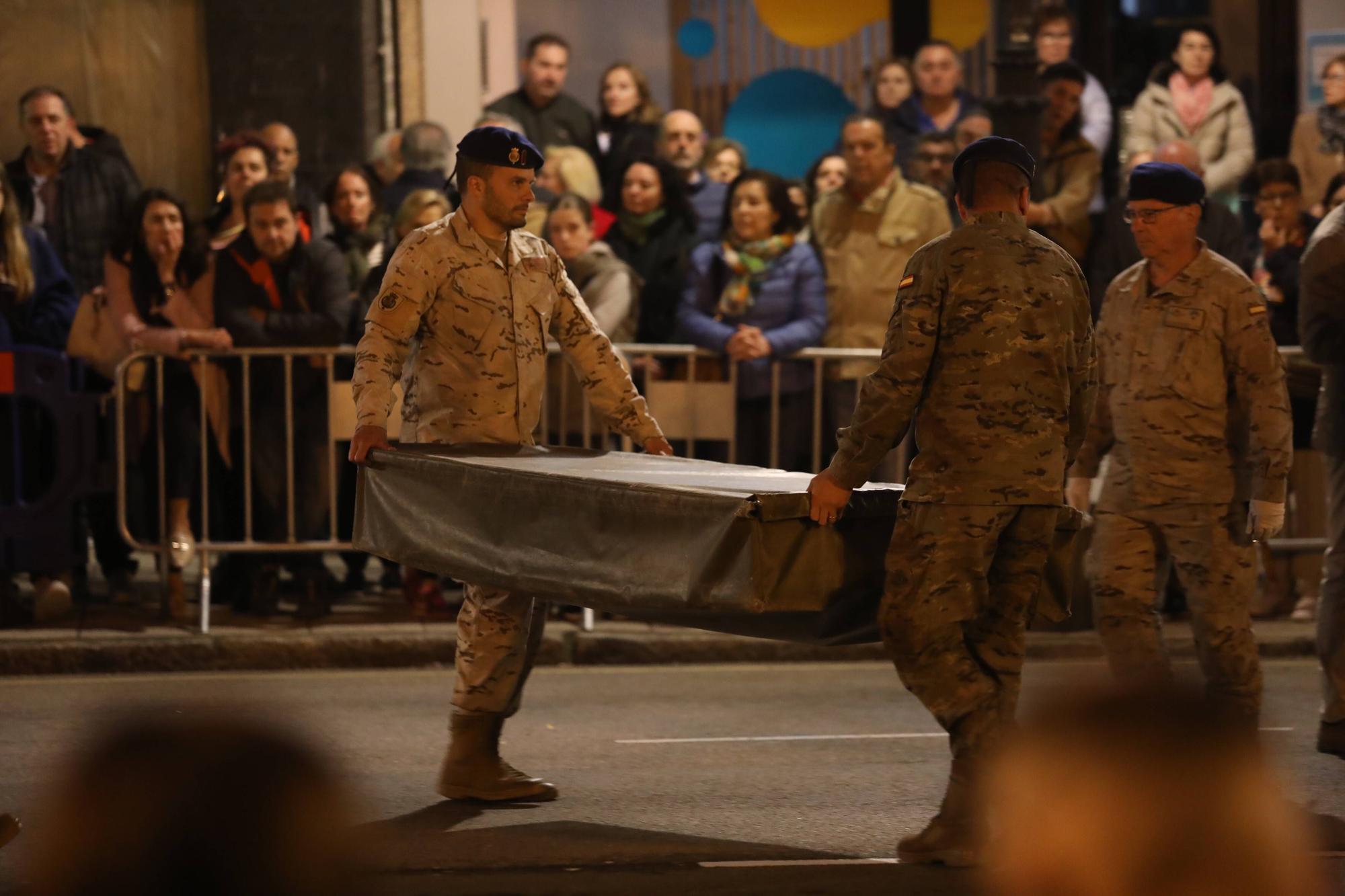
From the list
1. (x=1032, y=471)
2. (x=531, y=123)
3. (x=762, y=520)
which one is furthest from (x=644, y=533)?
(x=531, y=123)

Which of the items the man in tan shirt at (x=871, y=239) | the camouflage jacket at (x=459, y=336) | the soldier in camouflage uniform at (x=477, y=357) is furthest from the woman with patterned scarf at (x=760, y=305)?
the soldier in camouflage uniform at (x=477, y=357)

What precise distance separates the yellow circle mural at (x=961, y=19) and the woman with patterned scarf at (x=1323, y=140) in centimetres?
226

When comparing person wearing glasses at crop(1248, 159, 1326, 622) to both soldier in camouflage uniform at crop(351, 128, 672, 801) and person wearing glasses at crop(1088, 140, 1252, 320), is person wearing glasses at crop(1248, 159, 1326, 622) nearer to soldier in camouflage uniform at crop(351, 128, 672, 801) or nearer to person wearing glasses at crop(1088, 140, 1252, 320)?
person wearing glasses at crop(1088, 140, 1252, 320)

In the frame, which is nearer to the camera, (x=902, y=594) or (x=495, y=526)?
(x=902, y=594)

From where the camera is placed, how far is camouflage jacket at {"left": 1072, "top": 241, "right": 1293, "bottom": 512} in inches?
260

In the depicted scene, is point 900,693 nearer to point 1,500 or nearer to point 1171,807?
point 1,500

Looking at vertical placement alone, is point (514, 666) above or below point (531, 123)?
below

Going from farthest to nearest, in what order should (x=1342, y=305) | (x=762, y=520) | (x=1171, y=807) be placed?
1. (x=1342, y=305)
2. (x=762, y=520)
3. (x=1171, y=807)

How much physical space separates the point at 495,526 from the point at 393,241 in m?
4.63

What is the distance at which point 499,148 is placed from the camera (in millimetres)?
6543

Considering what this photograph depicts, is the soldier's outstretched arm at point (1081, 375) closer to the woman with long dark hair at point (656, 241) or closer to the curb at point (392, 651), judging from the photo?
the curb at point (392, 651)

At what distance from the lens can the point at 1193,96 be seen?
1252 cm

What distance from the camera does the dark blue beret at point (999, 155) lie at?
18.6 ft

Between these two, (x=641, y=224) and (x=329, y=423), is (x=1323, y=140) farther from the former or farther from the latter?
(x=329, y=423)
